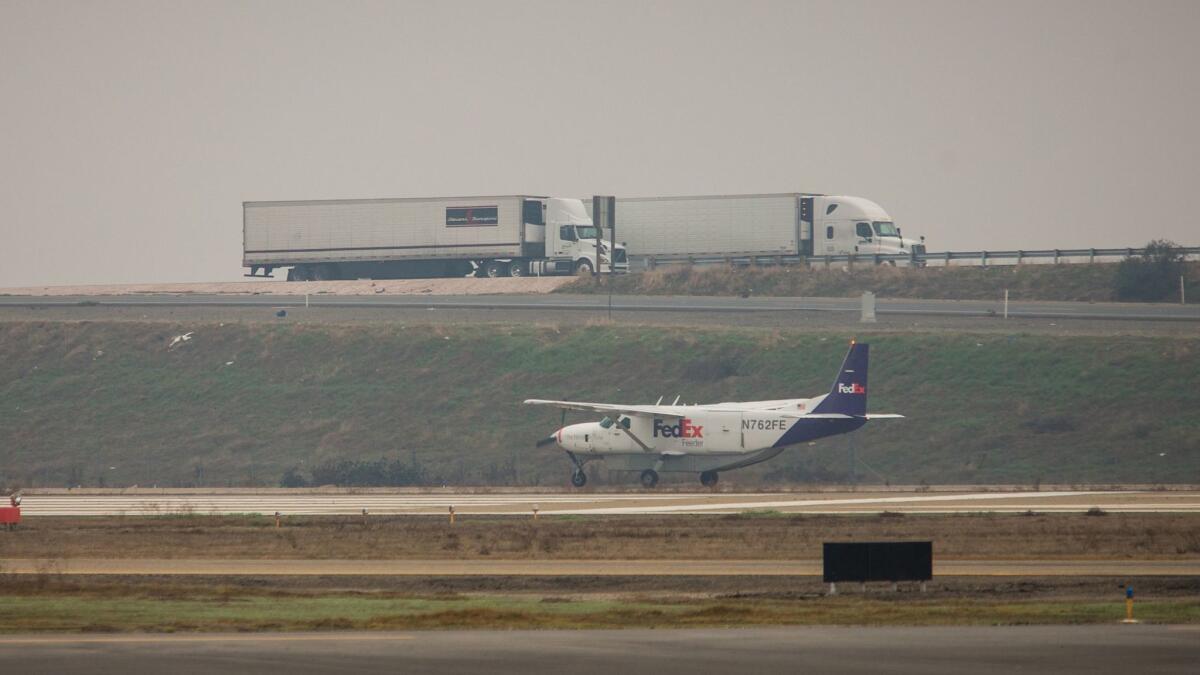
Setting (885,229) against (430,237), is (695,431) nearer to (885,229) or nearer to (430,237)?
(430,237)

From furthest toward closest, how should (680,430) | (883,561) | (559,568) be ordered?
(680,430) < (559,568) < (883,561)

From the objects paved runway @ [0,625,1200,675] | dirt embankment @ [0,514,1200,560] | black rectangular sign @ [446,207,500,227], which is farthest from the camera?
black rectangular sign @ [446,207,500,227]

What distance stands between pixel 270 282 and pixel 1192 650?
84.1 meters

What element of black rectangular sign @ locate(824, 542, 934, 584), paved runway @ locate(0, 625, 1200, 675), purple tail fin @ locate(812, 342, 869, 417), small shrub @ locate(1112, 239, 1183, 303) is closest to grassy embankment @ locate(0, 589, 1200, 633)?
black rectangular sign @ locate(824, 542, 934, 584)

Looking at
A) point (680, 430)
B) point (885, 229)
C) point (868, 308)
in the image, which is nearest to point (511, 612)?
point (680, 430)

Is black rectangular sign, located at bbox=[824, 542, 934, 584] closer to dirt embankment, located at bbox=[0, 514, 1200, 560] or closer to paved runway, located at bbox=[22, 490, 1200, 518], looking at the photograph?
dirt embankment, located at bbox=[0, 514, 1200, 560]

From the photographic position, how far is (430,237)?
9012 centimetres

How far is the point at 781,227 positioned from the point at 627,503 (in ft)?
142

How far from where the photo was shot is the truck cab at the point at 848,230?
89.8m

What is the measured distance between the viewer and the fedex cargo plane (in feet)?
172

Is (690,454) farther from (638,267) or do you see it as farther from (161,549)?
(638,267)

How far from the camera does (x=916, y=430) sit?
62281mm

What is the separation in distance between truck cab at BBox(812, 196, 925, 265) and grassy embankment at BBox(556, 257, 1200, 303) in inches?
63.6

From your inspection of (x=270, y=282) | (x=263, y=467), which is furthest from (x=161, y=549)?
(x=270, y=282)
